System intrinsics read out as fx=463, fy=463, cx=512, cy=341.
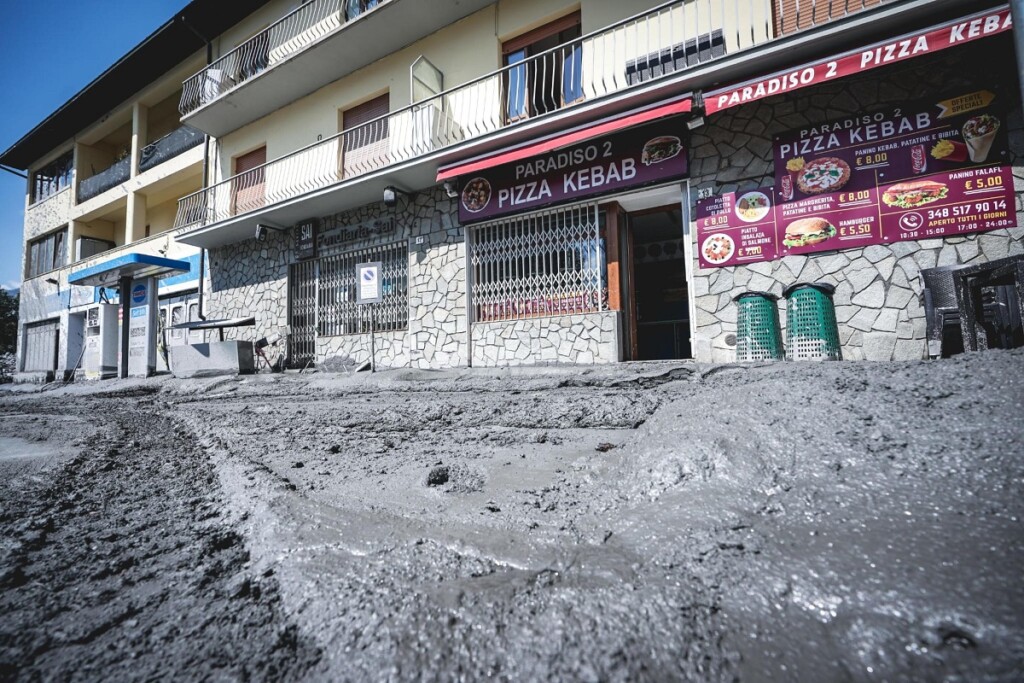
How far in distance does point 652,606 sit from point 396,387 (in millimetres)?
5102

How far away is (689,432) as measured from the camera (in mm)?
2232

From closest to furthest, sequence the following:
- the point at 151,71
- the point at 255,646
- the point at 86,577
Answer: the point at 255,646 < the point at 86,577 < the point at 151,71

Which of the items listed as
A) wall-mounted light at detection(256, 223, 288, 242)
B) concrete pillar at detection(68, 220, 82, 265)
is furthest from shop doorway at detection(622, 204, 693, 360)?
concrete pillar at detection(68, 220, 82, 265)

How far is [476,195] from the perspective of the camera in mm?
8266

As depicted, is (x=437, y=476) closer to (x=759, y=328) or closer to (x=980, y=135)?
(x=759, y=328)

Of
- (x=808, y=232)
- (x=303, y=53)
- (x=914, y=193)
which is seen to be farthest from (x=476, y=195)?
(x=914, y=193)

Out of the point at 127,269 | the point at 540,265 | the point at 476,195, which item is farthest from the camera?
the point at 127,269

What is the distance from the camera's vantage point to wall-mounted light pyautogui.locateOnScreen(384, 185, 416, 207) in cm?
860

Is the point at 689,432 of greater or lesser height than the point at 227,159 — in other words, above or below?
below

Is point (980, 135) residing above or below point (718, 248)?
above

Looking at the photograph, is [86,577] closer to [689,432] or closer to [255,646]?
[255,646]

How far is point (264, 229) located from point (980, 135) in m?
12.3

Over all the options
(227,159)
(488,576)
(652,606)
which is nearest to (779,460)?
(652,606)

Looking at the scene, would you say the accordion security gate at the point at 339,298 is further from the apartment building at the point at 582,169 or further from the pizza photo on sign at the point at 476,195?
the pizza photo on sign at the point at 476,195
